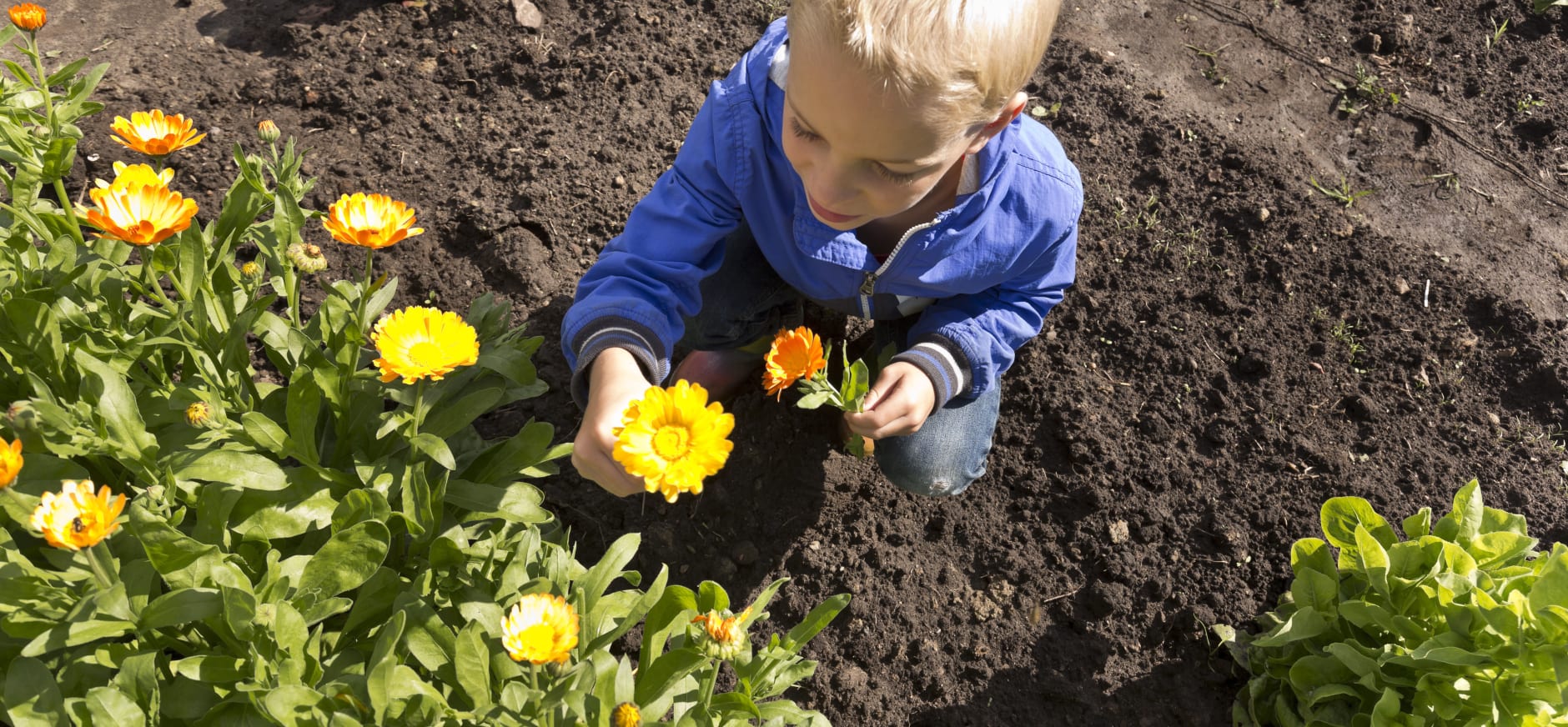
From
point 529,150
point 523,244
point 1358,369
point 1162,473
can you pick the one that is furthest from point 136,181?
point 1358,369

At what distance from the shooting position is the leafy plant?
1.94 m

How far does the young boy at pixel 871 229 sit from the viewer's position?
154cm

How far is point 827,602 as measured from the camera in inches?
76.0

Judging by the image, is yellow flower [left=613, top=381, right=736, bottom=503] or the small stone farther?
the small stone

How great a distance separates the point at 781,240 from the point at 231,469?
124 cm

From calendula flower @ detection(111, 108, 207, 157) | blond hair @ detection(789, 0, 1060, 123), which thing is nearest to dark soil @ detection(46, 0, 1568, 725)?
calendula flower @ detection(111, 108, 207, 157)

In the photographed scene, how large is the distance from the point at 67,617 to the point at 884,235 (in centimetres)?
171

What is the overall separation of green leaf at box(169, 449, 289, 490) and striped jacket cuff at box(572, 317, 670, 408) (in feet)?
1.87

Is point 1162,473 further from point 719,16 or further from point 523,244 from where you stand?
point 719,16

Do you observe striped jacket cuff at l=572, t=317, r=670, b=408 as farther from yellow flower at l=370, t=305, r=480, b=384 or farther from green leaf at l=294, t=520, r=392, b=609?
green leaf at l=294, t=520, r=392, b=609

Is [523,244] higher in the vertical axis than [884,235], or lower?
lower

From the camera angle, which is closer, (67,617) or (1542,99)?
(67,617)

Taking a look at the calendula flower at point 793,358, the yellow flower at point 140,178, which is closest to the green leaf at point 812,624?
the calendula flower at point 793,358

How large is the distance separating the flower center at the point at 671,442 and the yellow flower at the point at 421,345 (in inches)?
16.4
